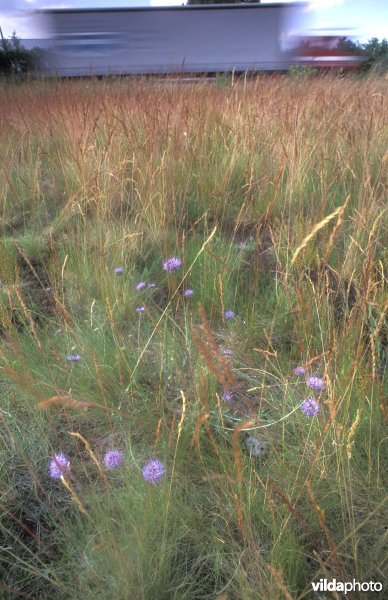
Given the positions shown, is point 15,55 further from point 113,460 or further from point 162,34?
point 113,460

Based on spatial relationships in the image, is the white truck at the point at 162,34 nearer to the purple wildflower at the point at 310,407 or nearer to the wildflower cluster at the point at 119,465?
the purple wildflower at the point at 310,407

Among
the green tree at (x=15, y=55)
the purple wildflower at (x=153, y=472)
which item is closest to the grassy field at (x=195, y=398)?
the purple wildflower at (x=153, y=472)

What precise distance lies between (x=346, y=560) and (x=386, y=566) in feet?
0.26

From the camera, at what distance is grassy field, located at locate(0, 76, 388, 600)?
85 centimetres

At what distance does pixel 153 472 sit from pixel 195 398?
31 centimetres

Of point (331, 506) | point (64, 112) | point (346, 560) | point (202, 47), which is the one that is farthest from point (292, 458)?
point (202, 47)

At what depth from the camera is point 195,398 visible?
1.22m

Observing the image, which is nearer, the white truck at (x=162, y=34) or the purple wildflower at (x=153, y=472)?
the purple wildflower at (x=153, y=472)

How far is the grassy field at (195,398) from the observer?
0.85 meters

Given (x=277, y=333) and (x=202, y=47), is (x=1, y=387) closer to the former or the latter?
(x=277, y=333)

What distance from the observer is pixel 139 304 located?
5.65 feet
